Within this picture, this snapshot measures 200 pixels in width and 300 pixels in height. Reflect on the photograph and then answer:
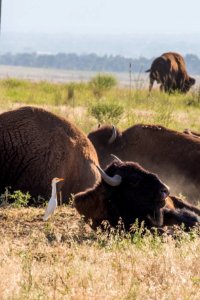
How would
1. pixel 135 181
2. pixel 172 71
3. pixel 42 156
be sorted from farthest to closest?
pixel 172 71
pixel 42 156
pixel 135 181

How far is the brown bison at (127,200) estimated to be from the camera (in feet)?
31.9

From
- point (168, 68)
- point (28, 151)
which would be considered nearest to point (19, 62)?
point (168, 68)

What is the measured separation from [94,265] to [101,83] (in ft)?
90.9

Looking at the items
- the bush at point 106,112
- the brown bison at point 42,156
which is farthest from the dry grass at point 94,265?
the bush at point 106,112

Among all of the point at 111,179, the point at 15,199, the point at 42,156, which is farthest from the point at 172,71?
the point at 111,179

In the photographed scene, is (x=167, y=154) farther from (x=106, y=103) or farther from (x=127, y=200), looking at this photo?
(x=106, y=103)

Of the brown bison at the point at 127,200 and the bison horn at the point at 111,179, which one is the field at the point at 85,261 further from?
the bison horn at the point at 111,179

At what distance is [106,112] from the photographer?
21250 mm

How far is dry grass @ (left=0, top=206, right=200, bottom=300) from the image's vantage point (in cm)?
670

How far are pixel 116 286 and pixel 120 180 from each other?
2845 mm

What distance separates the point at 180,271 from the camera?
7402 millimetres

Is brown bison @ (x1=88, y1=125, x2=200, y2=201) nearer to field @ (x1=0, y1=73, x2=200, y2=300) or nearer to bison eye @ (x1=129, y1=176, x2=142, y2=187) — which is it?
field @ (x1=0, y1=73, x2=200, y2=300)

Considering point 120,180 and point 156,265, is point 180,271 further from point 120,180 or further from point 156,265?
point 120,180

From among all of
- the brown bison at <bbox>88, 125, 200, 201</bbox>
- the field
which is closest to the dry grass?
the field
